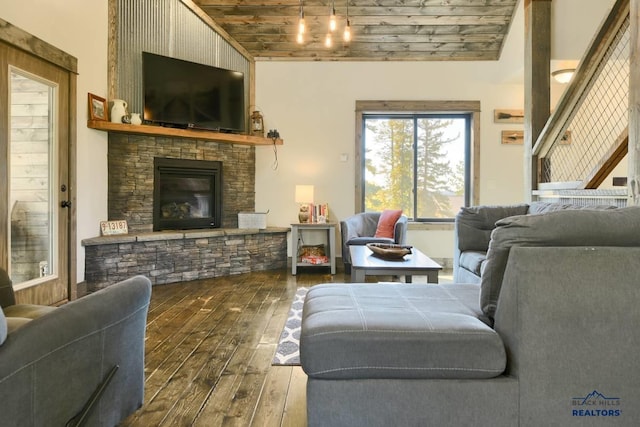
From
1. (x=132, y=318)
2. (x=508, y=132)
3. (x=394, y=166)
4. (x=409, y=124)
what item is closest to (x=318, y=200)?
(x=394, y=166)

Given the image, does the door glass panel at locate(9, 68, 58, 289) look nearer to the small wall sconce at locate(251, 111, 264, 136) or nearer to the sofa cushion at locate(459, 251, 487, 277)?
the small wall sconce at locate(251, 111, 264, 136)

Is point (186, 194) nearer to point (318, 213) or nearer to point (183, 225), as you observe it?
point (183, 225)

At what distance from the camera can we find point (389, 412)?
1348mm

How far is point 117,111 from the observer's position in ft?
13.2

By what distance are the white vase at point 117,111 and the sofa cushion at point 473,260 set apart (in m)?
3.62

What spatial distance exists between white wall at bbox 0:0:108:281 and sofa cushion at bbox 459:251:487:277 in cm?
353

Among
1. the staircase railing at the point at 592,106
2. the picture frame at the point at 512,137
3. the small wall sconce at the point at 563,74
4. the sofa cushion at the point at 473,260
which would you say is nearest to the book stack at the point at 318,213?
the sofa cushion at the point at 473,260

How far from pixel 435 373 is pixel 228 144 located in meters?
4.49

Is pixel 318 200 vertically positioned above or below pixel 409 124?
below

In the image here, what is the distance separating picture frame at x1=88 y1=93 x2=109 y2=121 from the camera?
3.79 m

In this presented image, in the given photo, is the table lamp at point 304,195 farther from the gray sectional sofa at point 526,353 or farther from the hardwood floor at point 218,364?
the gray sectional sofa at point 526,353

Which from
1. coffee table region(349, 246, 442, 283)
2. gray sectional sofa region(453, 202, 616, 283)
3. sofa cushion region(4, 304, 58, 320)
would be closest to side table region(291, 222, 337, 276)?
gray sectional sofa region(453, 202, 616, 283)

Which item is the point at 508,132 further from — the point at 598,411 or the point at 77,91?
the point at 77,91

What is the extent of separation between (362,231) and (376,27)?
2.72 metres
